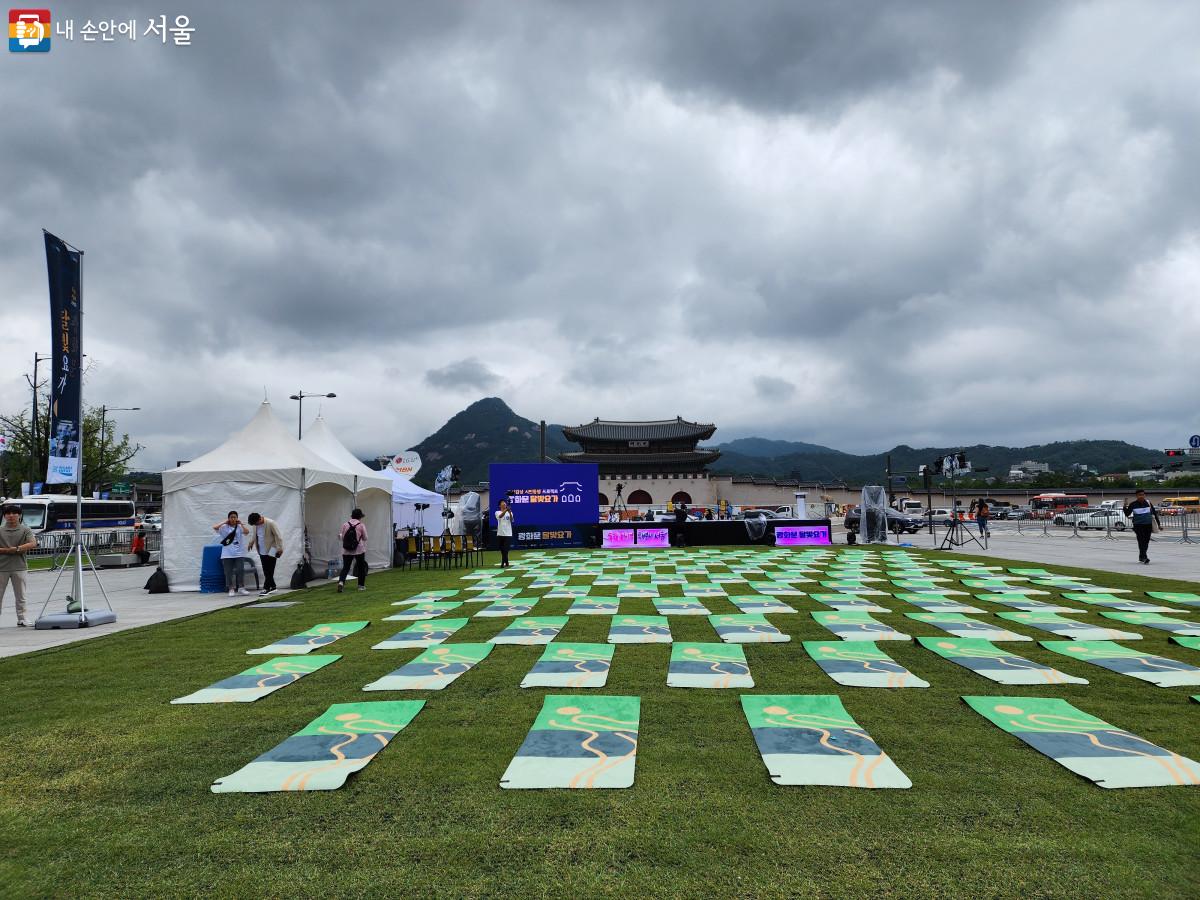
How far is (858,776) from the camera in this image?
121 inches

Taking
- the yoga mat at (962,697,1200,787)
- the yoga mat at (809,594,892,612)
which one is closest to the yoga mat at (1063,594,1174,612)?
the yoga mat at (809,594,892,612)

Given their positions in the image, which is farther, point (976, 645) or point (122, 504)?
point (122, 504)

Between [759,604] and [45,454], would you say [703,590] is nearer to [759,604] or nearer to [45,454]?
[759,604]

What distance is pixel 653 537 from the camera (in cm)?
2120

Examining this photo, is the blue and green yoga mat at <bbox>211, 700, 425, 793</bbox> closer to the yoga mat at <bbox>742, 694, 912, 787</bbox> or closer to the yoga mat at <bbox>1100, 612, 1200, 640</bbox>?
the yoga mat at <bbox>742, 694, 912, 787</bbox>

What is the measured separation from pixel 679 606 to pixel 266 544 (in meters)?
8.02

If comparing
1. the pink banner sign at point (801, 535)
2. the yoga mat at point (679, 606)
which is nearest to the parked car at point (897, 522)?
the pink banner sign at point (801, 535)

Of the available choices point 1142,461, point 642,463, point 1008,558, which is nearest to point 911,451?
point 1142,461

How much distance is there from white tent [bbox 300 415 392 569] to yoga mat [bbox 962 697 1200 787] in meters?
13.6

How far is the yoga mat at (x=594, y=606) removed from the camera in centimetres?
789

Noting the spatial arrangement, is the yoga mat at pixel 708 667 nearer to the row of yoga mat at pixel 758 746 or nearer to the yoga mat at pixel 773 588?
the row of yoga mat at pixel 758 746

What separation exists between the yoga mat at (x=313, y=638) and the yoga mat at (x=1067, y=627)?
751 centimetres

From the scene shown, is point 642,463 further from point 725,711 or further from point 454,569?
point 725,711

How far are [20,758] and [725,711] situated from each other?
422 centimetres
